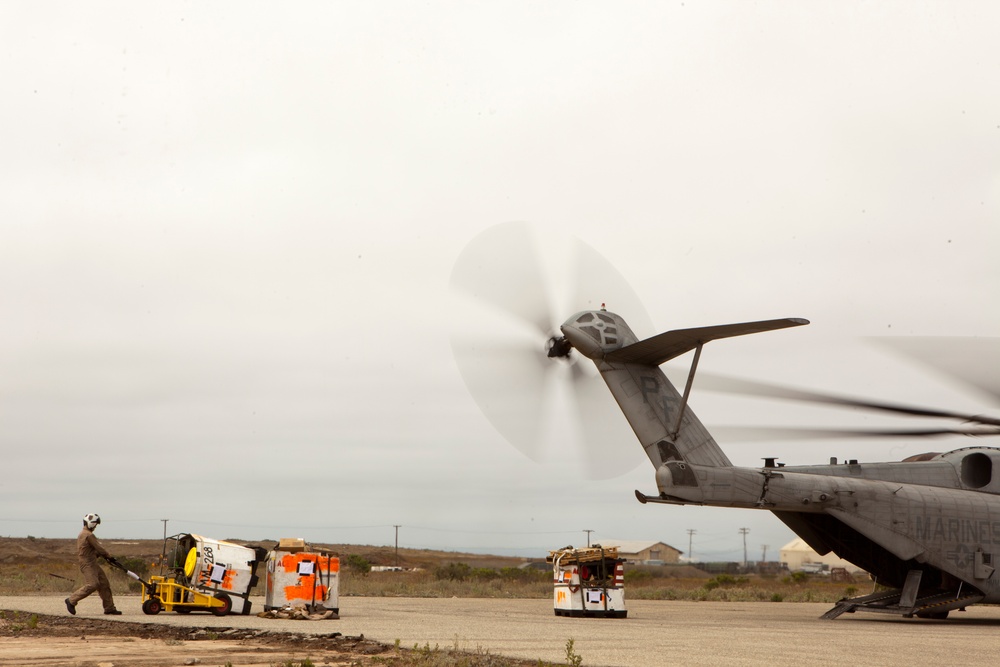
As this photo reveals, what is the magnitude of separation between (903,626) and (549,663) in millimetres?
12683

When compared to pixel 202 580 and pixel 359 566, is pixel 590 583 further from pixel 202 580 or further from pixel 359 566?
pixel 359 566

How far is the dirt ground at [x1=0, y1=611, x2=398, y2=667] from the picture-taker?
37.9 feet

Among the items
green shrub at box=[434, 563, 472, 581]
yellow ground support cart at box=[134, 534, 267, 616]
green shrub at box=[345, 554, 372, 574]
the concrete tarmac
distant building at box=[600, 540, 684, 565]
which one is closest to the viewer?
the concrete tarmac

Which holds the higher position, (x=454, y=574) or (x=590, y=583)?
(x=590, y=583)

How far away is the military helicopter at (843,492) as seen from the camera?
73.1 feet

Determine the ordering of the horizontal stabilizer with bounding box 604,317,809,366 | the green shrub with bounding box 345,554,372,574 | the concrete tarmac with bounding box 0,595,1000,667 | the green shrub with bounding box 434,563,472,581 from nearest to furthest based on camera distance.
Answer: the concrete tarmac with bounding box 0,595,1000,667 < the horizontal stabilizer with bounding box 604,317,809,366 < the green shrub with bounding box 434,563,472,581 < the green shrub with bounding box 345,554,372,574

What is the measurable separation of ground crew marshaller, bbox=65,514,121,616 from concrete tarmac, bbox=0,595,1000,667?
48 cm

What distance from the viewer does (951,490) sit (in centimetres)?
2456

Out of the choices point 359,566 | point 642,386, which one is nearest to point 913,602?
point 642,386

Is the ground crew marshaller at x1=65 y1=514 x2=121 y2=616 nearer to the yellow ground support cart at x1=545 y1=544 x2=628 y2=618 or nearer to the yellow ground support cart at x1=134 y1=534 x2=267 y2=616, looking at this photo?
the yellow ground support cart at x1=134 y1=534 x2=267 y2=616

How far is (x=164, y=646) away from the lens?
44.1ft

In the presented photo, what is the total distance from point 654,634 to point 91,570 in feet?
35.8

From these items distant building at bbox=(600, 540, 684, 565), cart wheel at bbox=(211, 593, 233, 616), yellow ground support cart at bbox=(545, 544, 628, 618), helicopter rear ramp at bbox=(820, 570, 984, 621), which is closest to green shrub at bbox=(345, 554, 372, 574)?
yellow ground support cart at bbox=(545, 544, 628, 618)

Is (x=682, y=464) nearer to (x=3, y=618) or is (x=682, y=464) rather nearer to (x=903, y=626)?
(x=903, y=626)
